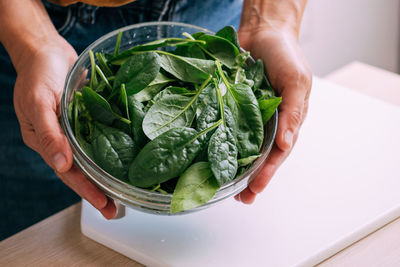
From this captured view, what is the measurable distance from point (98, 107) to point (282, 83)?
11.3 inches

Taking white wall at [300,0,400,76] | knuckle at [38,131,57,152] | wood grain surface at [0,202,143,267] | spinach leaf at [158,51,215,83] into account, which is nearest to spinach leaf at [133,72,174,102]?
spinach leaf at [158,51,215,83]

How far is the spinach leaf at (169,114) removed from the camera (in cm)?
54

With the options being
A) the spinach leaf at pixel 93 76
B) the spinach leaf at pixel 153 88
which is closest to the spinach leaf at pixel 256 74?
the spinach leaf at pixel 153 88

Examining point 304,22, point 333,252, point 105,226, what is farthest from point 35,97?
point 304,22

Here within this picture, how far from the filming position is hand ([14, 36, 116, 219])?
1.82 ft

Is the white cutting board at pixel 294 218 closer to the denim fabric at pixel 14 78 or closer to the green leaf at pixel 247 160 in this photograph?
the green leaf at pixel 247 160

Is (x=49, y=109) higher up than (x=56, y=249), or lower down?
higher up

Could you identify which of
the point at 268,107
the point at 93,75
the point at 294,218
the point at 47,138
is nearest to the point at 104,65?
the point at 93,75

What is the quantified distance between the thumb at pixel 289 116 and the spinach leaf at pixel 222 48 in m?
0.10

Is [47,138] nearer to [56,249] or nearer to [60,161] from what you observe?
[60,161]

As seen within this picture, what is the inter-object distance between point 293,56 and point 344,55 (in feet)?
5.42

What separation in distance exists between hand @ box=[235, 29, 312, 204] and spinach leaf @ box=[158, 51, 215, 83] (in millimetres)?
127

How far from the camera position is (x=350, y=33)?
219cm

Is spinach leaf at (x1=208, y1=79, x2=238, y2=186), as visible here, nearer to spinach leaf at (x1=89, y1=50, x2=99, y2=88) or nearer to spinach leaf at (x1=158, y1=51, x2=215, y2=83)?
spinach leaf at (x1=158, y1=51, x2=215, y2=83)
